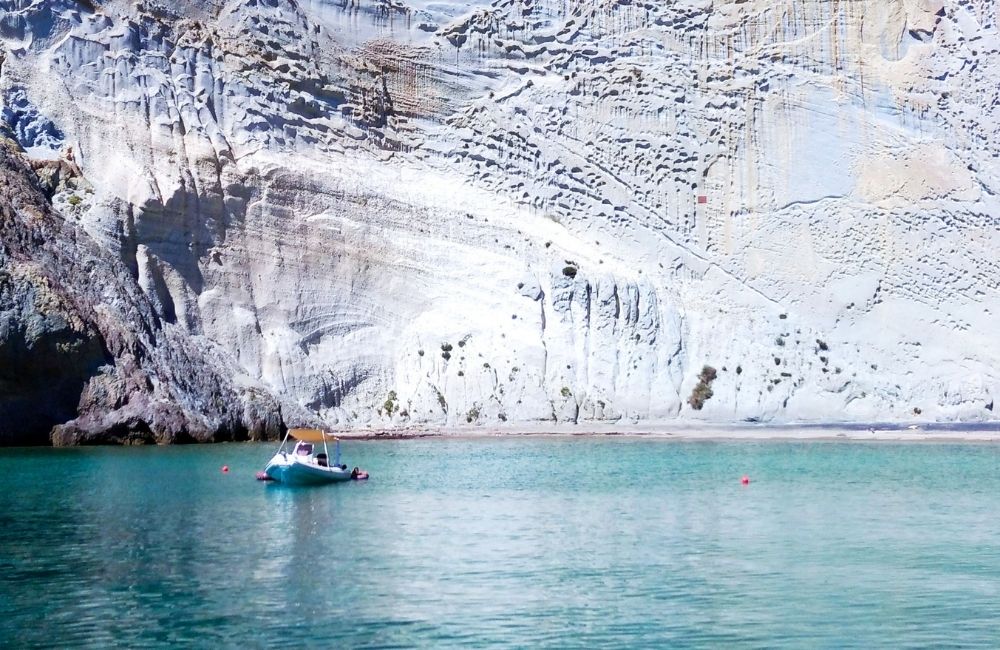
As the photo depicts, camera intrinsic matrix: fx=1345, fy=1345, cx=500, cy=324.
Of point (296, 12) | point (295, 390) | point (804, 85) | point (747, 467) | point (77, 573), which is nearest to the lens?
point (77, 573)

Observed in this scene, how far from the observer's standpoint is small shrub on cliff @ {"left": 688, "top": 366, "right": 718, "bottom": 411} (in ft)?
147

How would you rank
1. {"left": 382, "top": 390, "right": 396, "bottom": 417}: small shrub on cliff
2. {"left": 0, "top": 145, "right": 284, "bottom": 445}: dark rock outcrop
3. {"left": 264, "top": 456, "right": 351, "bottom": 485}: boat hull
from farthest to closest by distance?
{"left": 382, "top": 390, "right": 396, "bottom": 417}: small shrub on cliff
{"left": 0, "top": 145, "right": 284, "bottom": 445}: dark rock outcrop
{"left": 264, "top": 456, "right": 351, "bottom": 485}: boat hull

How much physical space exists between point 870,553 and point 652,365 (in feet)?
90.2

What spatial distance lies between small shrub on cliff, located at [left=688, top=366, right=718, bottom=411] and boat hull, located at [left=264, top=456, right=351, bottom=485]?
65.1ft

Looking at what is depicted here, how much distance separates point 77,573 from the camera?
1538 centimetres

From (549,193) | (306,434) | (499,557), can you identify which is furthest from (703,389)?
(499,557)

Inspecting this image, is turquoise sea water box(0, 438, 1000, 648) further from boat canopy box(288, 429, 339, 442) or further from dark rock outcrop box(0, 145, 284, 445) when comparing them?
dark rock outcrop box(0, 145, 284, 445)

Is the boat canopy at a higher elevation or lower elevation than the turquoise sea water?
higher

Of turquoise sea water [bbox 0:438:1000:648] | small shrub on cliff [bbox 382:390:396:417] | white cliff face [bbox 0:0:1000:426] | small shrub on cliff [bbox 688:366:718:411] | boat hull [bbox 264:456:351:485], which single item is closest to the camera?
turquoise sea water [bbox 0:438:1000:648]

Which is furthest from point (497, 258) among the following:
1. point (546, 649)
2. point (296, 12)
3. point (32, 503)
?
point (546, 649)

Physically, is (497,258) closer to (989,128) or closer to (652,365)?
(652,365)

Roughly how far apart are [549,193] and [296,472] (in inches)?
965

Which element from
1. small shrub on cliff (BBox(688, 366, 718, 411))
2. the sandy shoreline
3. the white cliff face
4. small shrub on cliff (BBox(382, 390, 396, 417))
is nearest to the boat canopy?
the sandy shoreline

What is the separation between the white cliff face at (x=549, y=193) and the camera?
43469 millimetres
